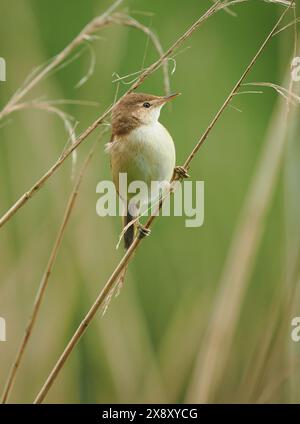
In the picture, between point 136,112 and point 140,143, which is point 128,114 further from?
point 140,143

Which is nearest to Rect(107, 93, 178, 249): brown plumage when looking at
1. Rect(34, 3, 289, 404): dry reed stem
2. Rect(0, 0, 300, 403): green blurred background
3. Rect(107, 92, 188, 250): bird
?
Rect(107, 92, 188, 250): bird

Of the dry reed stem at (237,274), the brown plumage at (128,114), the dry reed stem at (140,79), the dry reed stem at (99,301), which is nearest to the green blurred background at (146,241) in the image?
the dry reed stem at (237,274)

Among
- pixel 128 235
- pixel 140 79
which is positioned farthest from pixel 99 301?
pixel 128 235

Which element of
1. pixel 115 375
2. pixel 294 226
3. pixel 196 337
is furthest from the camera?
pixel 196 337

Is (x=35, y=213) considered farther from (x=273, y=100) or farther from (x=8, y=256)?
(x=273, y=100)

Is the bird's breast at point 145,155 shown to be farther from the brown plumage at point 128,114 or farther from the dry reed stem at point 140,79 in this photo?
the dry reed stem at point 140,79

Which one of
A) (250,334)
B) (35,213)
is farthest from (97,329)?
(250,334)
